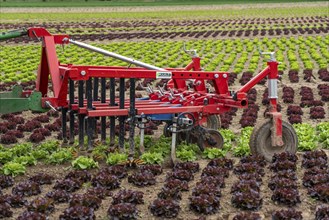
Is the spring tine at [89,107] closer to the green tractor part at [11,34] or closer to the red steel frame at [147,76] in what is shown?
the red steel frame at [147,76]

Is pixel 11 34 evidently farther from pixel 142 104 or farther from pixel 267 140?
pixel 267 140

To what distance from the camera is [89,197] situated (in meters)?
7.60

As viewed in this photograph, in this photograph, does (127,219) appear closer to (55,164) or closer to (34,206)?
(34,206)

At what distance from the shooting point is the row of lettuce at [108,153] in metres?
9.38

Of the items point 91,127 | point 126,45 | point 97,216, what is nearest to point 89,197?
point 97,216

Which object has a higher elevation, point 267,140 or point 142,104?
point 142,104

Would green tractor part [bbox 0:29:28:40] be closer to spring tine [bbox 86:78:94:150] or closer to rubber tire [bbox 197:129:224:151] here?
spring tine [bbox 86:78:94:150]

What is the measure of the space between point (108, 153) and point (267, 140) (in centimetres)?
296

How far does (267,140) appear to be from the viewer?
389 inches

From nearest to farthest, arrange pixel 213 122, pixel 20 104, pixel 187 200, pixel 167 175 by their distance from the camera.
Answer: pixel 187 200
pixel 167 175
pixel 20 104
pixel 213 122

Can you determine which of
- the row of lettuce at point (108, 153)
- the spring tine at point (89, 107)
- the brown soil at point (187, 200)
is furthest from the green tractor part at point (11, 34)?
the brown soil at point (187, 200)

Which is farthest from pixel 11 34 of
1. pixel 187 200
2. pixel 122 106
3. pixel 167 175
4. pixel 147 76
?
pixel 187 200

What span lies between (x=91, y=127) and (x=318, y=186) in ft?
13.3

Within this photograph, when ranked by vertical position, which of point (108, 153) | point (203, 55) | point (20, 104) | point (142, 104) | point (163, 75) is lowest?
point (203, 55)
